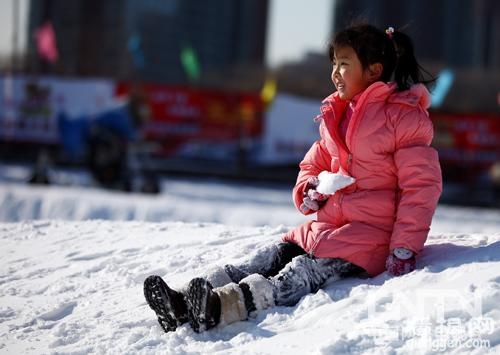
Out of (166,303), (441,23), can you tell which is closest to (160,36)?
(441,23)

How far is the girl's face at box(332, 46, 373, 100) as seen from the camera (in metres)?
4.07

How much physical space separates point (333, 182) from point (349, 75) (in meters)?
0.54

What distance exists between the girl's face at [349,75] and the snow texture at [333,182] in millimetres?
410

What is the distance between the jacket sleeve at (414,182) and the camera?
378cm

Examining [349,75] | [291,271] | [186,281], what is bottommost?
[186,281]

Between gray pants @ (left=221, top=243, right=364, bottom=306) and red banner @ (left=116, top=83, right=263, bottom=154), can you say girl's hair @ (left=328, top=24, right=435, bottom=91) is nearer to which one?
gray pants @ (left=221, top=243, right=364, bottom=306)

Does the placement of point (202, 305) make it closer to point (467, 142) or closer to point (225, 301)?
point (225, 301)

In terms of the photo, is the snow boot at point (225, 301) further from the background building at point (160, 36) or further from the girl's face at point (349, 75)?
the background building at point (160, 36)

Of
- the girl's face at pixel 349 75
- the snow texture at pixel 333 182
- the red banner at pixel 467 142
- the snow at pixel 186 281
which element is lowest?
the red banner at pixel 467 142

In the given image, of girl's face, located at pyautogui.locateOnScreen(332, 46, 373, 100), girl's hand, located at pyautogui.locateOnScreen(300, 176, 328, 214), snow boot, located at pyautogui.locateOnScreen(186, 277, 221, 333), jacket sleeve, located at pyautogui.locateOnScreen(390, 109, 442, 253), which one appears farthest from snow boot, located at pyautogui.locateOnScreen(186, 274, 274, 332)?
girl's face, located at pyautogui.locateOnScreen(332, 46, 373, 100)

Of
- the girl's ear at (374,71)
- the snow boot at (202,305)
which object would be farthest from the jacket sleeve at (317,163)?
the snow boot at (202,305)

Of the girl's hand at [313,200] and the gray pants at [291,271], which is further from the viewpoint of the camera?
the girl's hand at [313,200]

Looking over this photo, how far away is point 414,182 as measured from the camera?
12.6 feet

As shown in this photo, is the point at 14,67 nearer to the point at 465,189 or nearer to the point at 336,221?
the point at 465,189
